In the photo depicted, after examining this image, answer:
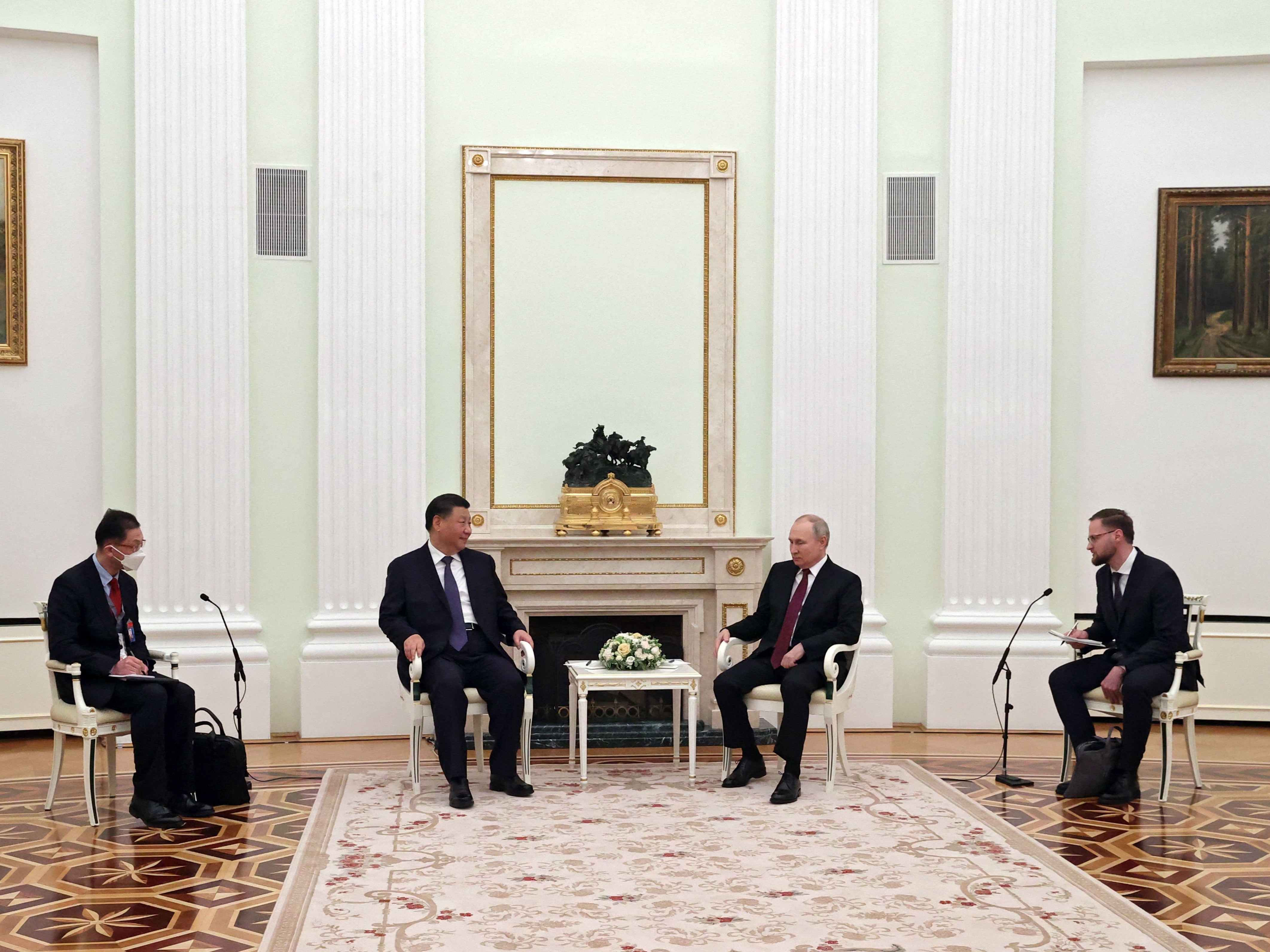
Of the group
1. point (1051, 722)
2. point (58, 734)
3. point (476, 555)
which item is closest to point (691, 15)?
point (476, 555)

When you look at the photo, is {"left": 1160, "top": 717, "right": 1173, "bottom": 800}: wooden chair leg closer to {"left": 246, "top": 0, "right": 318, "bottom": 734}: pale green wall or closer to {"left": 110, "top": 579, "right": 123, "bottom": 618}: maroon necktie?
{"left": 246, "top": 0, "right": 318, "bottom": 734}: pale green wall

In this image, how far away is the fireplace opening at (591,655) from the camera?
820 centimetres

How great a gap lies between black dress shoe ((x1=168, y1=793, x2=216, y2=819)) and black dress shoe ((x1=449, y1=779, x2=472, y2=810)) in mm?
1138

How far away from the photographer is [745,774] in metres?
6.67

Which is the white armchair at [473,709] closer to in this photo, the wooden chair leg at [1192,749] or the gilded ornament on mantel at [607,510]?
the gilded ornament on mantel at [607,510]

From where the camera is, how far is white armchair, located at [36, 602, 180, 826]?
581cm

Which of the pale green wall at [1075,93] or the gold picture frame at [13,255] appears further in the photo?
the pale green wall at [1075,93]

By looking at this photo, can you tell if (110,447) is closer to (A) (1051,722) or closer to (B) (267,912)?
(B) (267,912)

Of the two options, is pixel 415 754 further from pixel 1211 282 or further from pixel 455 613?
pixel 1211 282

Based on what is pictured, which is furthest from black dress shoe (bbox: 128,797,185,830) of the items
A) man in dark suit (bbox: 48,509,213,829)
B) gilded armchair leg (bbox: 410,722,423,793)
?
gilded armchair leg (bbox: 410,722,423,793)

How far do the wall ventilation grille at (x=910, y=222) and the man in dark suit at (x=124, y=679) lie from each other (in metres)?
5.21

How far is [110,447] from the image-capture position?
791cm

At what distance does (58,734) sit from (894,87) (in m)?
6.51

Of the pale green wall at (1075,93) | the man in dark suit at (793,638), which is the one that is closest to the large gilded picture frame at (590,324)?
the man in dark suit at (793,638)
